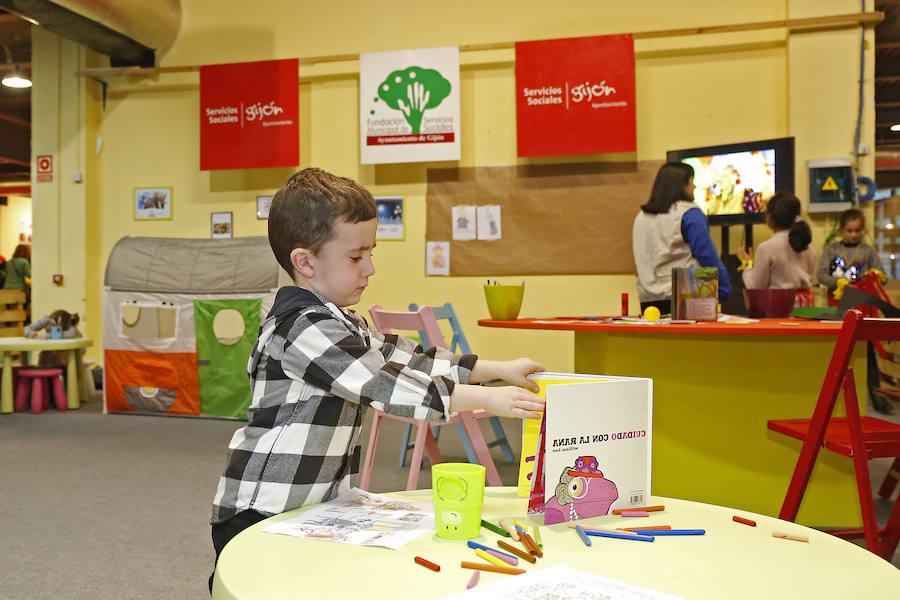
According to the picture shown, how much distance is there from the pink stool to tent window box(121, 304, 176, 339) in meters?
0.63

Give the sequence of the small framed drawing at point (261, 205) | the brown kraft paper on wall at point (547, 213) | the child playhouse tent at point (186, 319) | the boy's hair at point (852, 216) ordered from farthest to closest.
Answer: the small framed drawing at point (261, 205)
the brown kraft paper on wall at point (547, 213)
the child playhouse tent at point (186, 319)
the boy's hair at point (852, 216)

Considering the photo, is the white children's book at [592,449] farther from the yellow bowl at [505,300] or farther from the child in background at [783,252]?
the child in background at [783,252]

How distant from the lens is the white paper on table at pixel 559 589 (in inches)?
28.1

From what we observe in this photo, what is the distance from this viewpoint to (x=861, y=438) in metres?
1.98

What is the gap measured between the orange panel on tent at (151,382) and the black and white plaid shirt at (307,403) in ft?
14.6

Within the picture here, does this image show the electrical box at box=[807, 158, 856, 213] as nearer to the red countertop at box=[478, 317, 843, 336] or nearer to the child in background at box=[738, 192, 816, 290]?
the child in background at box=[738, 192, 816, 290]

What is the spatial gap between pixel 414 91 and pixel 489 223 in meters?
1.21

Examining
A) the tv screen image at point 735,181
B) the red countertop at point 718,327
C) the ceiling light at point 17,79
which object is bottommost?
the red countertop at point 718,327

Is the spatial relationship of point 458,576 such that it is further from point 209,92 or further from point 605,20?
point 209,92

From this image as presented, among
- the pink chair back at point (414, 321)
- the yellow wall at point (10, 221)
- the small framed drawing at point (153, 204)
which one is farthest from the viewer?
the yellow wall at point (10, 221)

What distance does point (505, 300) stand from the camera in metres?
2.65

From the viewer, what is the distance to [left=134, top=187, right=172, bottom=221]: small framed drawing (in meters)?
6.75

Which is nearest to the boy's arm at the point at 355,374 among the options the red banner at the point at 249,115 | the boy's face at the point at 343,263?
the boy's face at the point at 343,263

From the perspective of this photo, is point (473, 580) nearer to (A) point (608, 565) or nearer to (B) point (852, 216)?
(A) point (608, 565)
